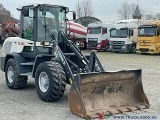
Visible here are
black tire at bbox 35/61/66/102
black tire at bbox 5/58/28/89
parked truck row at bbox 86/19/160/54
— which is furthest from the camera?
parked truck row at bbox 86/19/160/54

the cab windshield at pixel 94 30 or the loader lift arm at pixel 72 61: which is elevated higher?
the cab windshield at pixel 94 30

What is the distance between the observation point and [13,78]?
9.45 m

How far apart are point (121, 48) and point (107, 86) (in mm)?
19674

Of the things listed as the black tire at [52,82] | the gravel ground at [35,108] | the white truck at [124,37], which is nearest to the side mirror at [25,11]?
the black tire at [52,82]

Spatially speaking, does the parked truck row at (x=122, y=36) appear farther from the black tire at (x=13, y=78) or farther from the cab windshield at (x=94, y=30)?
the black tire at (x=13, y=78)

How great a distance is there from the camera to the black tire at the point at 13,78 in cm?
Answer: 924

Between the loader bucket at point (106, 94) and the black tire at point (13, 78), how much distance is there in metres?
3.14

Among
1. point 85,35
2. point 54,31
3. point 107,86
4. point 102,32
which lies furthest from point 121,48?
point 107,86

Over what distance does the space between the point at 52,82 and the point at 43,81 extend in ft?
1.97

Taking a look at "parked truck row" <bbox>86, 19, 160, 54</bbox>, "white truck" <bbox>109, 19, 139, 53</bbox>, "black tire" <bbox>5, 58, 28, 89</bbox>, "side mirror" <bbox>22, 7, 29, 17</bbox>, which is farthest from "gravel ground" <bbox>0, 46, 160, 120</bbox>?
"white truck" <bbox>109, 19, 139, 53</bbox>

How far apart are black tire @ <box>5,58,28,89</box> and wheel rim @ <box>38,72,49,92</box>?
1540 mm

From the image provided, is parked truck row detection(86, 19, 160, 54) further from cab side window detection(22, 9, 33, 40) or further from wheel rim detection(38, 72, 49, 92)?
wheel rim detection(38, 72, 49, 92)

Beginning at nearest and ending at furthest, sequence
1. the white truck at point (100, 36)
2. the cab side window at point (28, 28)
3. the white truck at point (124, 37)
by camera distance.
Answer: the cab side window at point (28, 28) → the white truck at point (124, 37) → the white truck at point (100, 36)

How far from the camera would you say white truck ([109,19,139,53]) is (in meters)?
26.2
